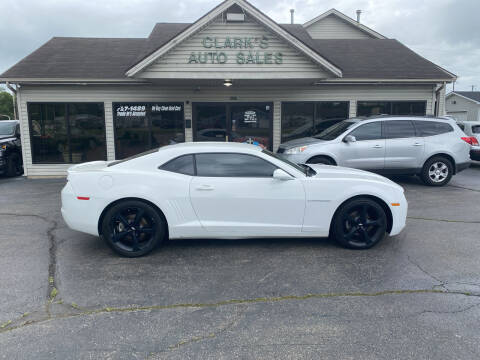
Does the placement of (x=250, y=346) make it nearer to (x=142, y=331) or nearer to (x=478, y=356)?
(x=142, y=331)

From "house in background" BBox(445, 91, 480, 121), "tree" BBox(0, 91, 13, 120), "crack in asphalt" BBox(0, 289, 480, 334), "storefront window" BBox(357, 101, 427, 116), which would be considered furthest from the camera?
"tree" BBox(0, 91, 13, 120)

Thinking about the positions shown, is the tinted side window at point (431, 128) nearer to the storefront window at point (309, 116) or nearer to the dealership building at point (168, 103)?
the dealership building at point (168, 103)

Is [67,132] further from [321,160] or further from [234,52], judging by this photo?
[321,160]

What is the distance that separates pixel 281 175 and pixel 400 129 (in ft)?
19.4

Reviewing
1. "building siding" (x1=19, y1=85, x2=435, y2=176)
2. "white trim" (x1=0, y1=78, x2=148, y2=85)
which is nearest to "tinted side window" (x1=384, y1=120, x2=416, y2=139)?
"building siding" (x1=19, y1=85, x2=435, y2=176)

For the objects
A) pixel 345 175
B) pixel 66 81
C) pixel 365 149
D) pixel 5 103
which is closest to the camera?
pixel 345 175

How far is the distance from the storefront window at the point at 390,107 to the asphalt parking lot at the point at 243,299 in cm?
720

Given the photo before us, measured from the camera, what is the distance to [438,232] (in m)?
5.82

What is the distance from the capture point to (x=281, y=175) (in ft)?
16.0

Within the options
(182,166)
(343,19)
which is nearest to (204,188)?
(182,166)

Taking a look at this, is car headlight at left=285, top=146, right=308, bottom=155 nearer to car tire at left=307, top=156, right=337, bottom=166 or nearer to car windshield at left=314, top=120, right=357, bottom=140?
car tire at left=307, top=156, right=337, bottom=166

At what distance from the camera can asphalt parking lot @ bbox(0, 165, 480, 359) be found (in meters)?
2.99

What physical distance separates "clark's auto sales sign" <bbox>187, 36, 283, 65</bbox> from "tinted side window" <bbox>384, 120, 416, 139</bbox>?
11.9 ft

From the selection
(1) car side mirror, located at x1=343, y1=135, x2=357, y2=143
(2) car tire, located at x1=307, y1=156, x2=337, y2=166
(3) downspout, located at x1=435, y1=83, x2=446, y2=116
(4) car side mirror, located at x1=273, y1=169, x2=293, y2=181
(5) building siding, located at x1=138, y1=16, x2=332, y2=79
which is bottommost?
(2) car tire, located at x1=307, y1=156, x2=337, y2=166
